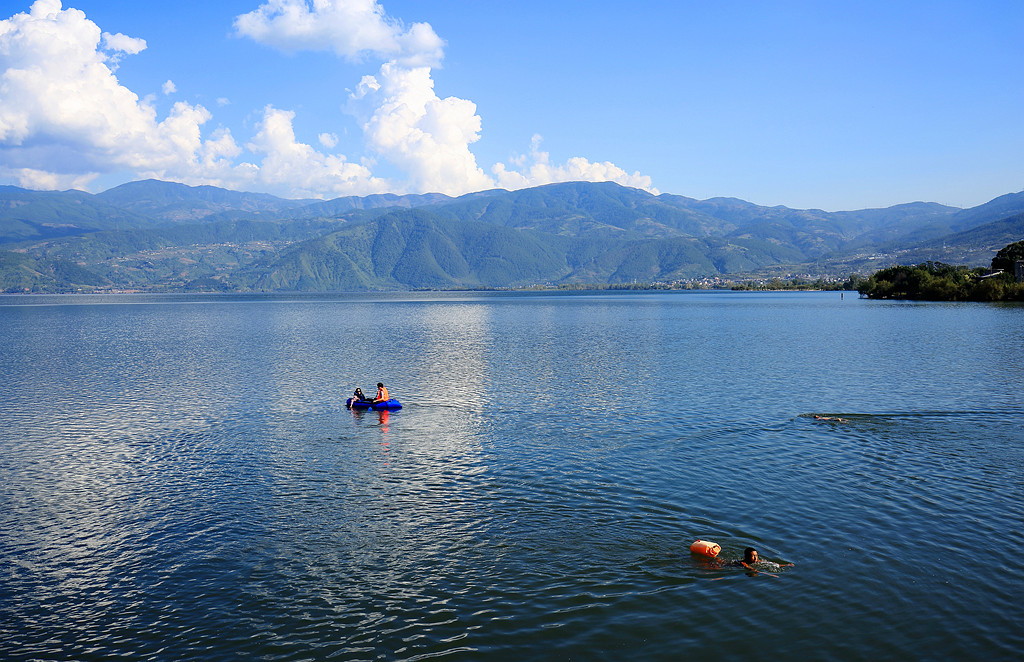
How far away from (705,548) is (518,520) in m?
7.06

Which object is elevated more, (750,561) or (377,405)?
(377,405)

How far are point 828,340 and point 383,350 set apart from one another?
62549 mm

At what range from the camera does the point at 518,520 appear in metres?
24.5

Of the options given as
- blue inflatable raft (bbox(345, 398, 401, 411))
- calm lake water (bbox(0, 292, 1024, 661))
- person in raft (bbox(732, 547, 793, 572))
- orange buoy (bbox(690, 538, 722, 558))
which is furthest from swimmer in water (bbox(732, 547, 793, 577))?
blue inflatable raft (bbox(345, 398, 401, 411))

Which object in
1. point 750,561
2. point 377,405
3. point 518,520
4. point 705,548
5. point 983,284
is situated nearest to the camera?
point 750,561

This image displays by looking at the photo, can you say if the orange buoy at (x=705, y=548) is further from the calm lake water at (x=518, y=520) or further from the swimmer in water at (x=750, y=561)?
the swimmer in water at (x=750, y=561)

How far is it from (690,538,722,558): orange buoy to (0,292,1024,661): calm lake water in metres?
0.52

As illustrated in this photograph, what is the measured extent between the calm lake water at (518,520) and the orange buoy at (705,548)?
52 centimetres

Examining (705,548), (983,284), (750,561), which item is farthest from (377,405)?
(983,284)

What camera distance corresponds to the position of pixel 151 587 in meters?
19.7

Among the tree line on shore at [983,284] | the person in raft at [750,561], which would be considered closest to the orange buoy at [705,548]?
the person in raft at [750,561]

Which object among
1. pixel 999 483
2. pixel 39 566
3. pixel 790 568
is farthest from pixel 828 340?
pixel 39 566

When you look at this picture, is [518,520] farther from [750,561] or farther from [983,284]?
[983,284]

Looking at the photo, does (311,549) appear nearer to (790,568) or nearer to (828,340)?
(790,568)
